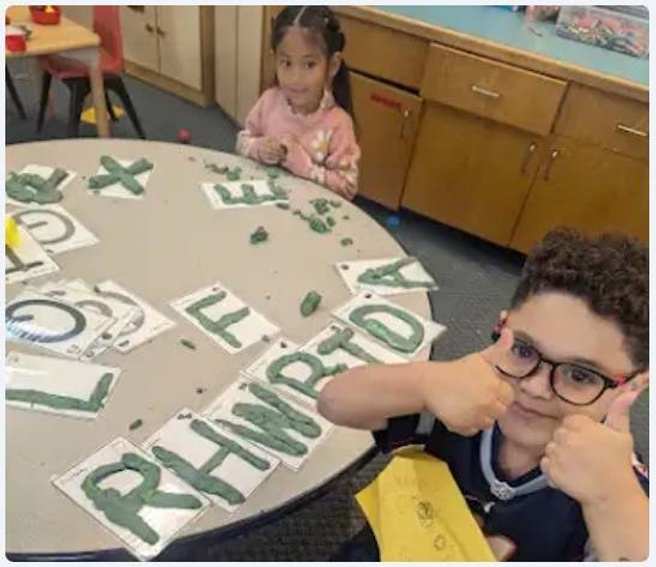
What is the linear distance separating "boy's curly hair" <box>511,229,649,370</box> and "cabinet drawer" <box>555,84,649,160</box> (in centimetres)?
132

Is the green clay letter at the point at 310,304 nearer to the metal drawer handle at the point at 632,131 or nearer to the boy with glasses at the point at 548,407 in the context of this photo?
the boy with glasses at the point at 548,407

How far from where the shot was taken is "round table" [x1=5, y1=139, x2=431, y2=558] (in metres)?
0.80

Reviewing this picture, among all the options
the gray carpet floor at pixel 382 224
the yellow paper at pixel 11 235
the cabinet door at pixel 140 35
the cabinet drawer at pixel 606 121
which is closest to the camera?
the yellow paper at pixel 11 235

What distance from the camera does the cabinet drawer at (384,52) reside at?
226 cm

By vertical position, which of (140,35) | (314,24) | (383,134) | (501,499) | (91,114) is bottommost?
(91,114)

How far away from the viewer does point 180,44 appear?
3289mm

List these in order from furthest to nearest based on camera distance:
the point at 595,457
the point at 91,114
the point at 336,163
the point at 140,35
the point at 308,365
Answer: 1. the point at 140,35
2. the point at 91,114
3. the point at 336,163
4. the point at 308,365
5. the point at 595,457

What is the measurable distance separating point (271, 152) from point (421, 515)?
37.8 inches

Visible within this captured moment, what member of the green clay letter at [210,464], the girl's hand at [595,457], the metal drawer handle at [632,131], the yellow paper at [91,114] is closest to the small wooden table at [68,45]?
the yellow paper at [91,114]

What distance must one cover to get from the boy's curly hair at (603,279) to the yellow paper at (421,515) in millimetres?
238

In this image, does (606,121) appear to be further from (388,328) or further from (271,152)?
(388,328)

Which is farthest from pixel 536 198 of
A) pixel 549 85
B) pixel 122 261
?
pixel 122 261

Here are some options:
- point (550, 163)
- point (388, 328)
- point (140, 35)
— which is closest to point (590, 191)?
point (550, 163)

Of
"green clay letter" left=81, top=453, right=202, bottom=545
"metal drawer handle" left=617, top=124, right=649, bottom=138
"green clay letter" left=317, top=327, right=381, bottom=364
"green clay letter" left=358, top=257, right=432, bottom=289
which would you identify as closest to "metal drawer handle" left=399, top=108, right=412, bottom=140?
"metal drawer handle" left=617, top=124, right=649, bottom=138
